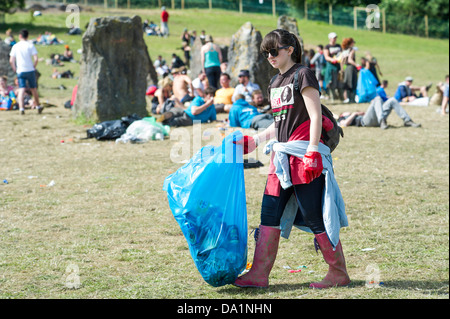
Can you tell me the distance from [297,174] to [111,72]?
31.7 feet

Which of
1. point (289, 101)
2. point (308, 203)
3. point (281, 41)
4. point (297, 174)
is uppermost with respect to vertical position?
point (281, 41)

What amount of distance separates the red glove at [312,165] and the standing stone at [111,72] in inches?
374

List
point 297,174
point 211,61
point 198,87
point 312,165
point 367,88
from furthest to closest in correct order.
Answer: point 211,61
point 198,87
point 367,88
point 297,174
point 312,165

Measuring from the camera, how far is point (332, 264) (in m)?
4.20

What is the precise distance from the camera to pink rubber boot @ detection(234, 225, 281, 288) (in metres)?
4.22

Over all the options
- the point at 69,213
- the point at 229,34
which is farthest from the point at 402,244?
the point at 229,34

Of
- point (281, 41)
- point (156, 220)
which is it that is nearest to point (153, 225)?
point (156, 220)

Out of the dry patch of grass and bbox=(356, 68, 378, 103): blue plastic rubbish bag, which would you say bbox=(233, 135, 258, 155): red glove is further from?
bbox=(356, 68, 378, 103): blue plastic rubbish bag

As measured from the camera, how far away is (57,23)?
37.8 meters

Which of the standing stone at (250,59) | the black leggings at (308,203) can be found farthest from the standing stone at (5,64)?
the black leggings at (308,203)

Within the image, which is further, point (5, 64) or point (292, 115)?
point (5, 64)

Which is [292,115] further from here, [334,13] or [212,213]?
[334,13]
